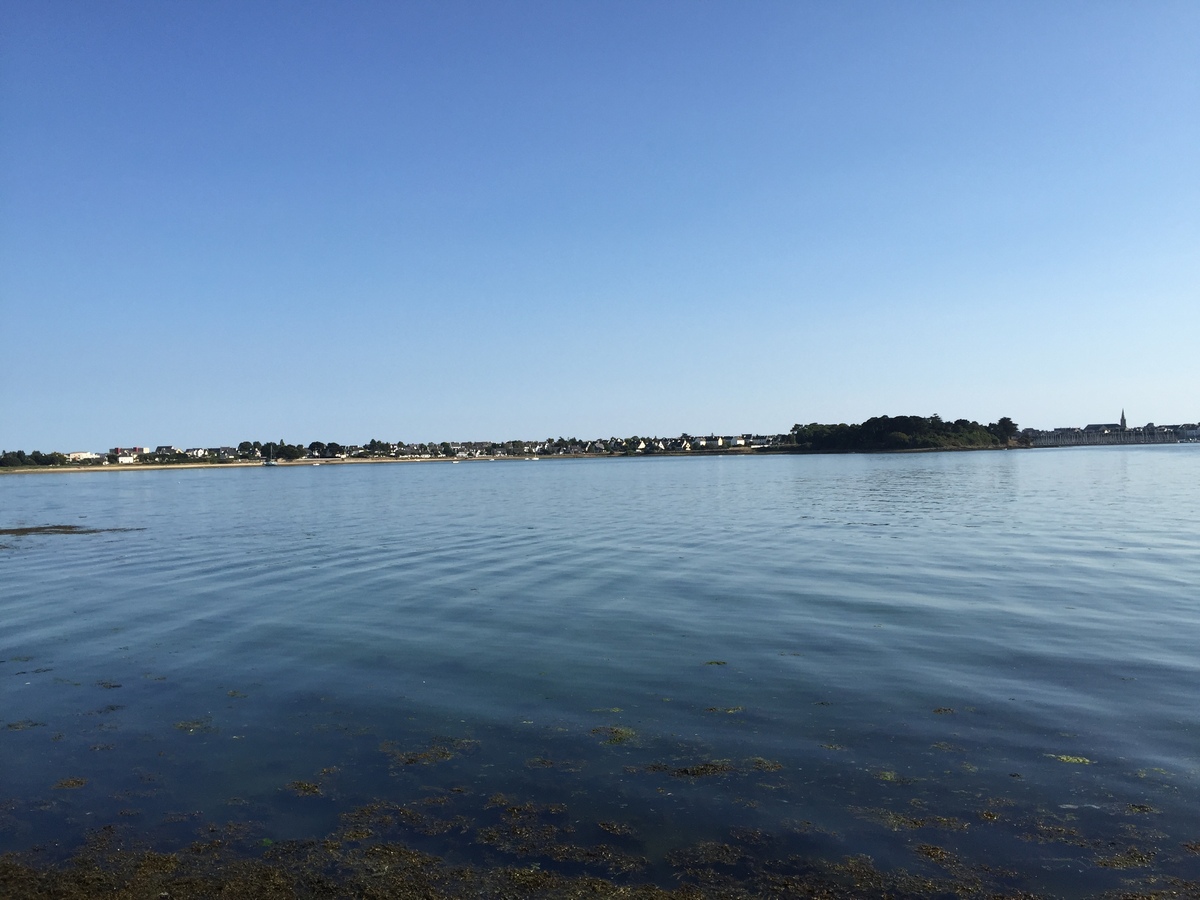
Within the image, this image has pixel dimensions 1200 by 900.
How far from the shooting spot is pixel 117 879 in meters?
8.09

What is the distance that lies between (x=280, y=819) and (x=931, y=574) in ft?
71.8

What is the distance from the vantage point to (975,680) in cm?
1438

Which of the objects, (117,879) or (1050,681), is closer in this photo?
(117,879)

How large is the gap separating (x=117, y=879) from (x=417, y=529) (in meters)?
38.0

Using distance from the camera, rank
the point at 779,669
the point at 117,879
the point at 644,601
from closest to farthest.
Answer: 1. the point at 117,879
2. the point at 779,669
3. the point at 644,601

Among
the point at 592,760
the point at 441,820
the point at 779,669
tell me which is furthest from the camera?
the point at 779,669

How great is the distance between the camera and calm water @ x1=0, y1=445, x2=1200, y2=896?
29.7 feet

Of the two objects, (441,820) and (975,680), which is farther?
(975,680)

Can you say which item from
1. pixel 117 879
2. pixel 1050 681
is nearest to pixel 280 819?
pixel 117 879

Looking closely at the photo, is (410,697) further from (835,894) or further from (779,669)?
(835,894)

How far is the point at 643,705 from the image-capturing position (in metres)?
13.4

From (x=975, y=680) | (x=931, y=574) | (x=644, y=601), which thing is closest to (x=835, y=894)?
(x=975, y=680)

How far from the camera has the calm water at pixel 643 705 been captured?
904 cm

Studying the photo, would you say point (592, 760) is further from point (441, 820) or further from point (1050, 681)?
point (1050, 681)
